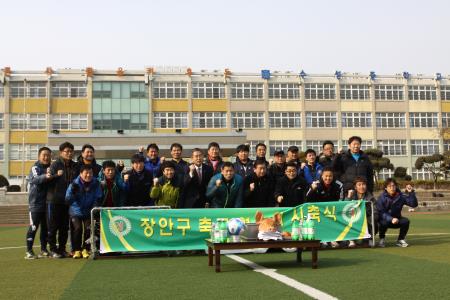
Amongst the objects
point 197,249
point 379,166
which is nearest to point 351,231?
point 197,249

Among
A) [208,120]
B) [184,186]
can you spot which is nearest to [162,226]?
[184,186]

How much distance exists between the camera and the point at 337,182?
11.6 m

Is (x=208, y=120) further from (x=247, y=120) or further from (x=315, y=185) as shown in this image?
(x=315, y=185)

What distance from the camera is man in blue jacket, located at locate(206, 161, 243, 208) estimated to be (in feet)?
33.6

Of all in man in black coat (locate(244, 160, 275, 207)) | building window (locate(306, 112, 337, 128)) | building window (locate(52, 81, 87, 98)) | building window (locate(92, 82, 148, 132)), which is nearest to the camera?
man in black coat (locate(244, 160, 275, 207))

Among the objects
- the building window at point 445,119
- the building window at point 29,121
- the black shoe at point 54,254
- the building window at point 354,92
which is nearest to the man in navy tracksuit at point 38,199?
the black shoe at point 54,254

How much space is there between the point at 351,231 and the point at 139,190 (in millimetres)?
4193

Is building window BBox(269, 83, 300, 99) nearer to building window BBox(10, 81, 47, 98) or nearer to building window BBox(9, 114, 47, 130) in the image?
building window BBox(10, 81, 47, 98)

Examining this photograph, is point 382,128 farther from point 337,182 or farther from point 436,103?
point 337,182

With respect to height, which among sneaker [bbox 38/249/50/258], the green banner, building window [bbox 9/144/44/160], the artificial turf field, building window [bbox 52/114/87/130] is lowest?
sneaker [bbox 38/249/50/258]

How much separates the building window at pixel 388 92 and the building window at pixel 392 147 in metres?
5.00

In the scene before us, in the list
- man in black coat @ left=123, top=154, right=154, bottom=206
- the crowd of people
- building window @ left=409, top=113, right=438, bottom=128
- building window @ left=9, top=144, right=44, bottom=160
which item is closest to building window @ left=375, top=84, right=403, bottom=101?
building window @ left=409, top=113, right=438, bottom=128

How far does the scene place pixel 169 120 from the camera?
61.8 meters

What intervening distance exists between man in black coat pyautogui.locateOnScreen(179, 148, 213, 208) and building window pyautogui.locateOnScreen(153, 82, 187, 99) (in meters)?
51.3
